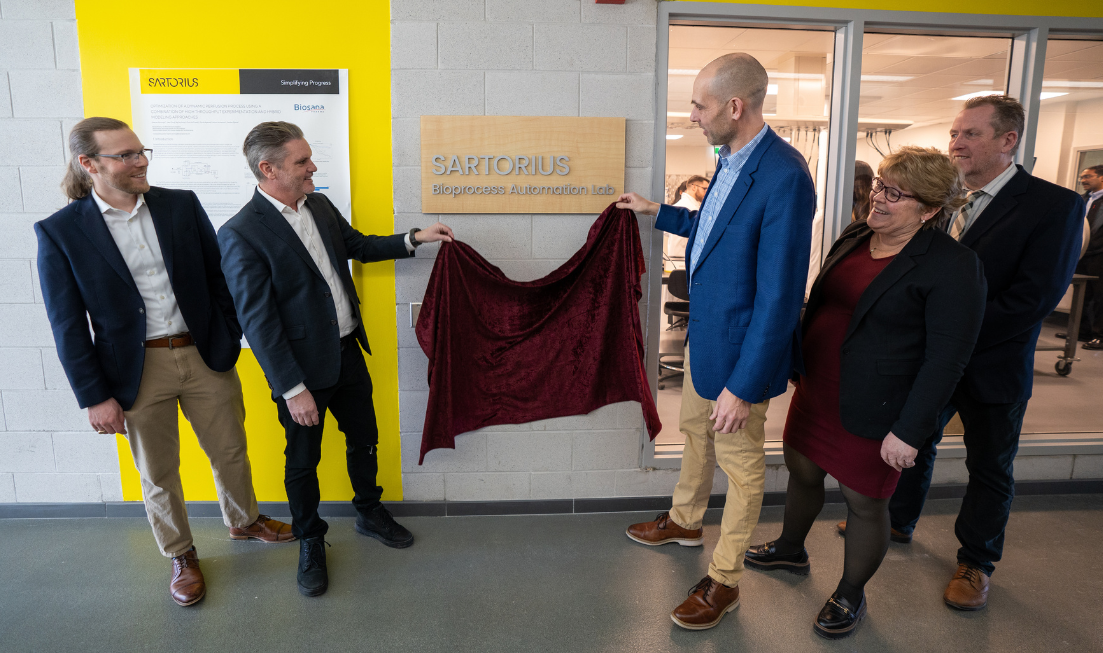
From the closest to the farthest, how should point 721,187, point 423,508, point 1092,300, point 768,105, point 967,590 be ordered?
1. point 721,187
2. point 967,590
3. point 423,508
4. point 1092,300
5. point 768,105

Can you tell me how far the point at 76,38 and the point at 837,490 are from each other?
3.79 metres

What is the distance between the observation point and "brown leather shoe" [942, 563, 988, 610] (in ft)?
6.93

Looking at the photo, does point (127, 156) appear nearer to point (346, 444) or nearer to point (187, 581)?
point (346, 444)

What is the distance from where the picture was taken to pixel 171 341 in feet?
7.06

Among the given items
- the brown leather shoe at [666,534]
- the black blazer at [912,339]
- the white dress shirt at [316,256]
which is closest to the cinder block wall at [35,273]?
the white dress shirt at [316,256]

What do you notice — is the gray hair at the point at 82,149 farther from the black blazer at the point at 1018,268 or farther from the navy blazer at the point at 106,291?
the black blazer at the point at 1018,268

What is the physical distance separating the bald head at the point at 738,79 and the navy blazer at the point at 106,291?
1855 mm

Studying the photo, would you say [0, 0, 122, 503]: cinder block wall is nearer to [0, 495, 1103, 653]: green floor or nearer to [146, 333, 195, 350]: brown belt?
[0, 495, 1103, 653]: green floor

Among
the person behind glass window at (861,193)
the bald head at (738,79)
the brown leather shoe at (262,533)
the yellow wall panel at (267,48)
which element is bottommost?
the brown leather shoe at (262,533)

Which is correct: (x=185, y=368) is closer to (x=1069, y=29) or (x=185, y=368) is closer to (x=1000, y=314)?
(x=1000, y=314)

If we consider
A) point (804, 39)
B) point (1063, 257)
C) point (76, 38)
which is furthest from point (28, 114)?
point (1063, 257)

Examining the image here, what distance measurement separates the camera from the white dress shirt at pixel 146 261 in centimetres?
204

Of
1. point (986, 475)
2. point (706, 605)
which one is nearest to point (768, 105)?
point (986, 475)

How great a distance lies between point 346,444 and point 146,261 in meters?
1.02
